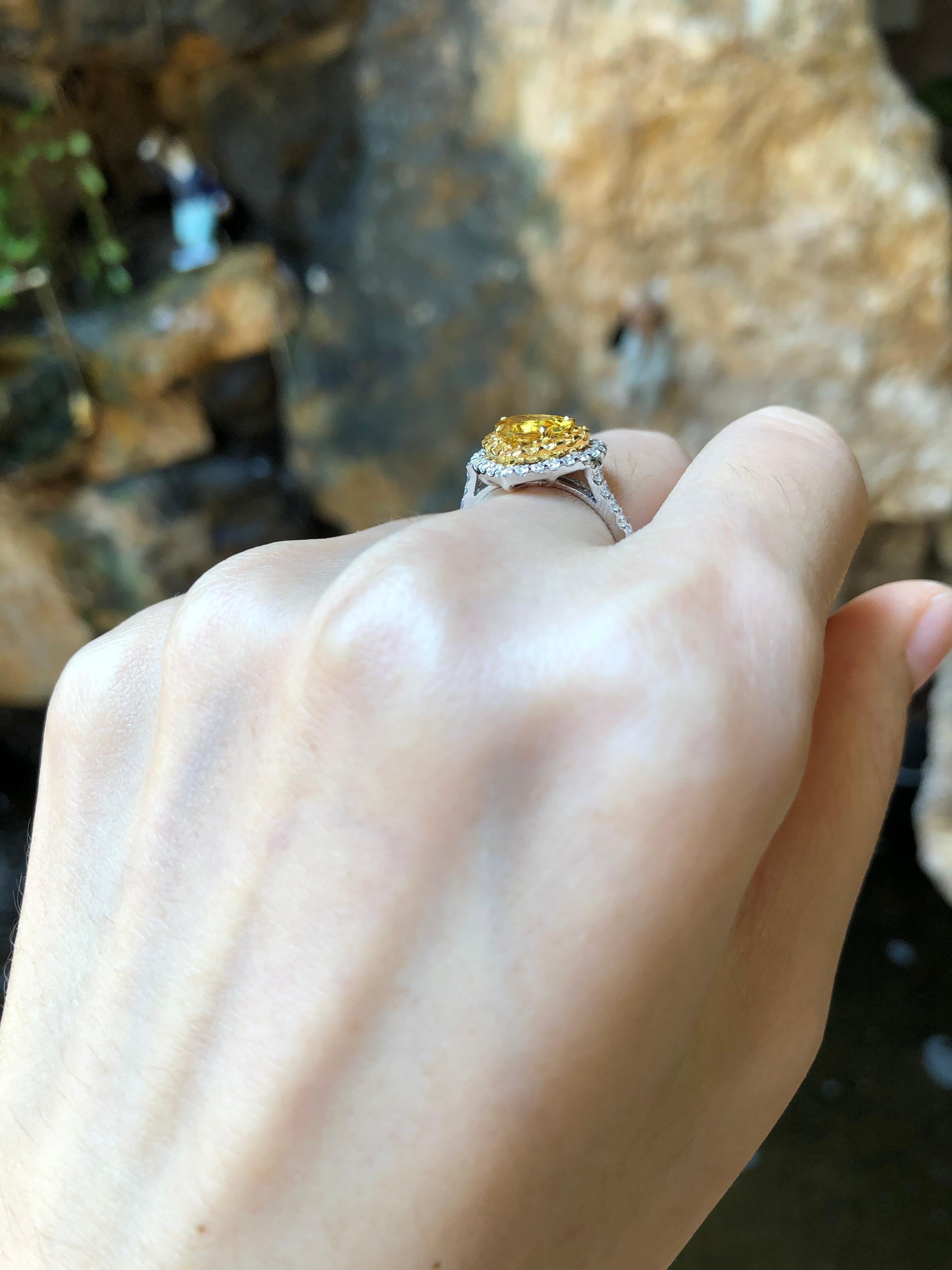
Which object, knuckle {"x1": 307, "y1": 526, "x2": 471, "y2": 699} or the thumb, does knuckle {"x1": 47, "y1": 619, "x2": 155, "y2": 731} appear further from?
the thumb

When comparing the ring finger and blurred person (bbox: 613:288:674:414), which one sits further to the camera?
blurred person (bbox: 613:288:674:414)

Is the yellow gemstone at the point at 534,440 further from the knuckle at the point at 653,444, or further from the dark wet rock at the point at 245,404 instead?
the dark wet rock at the point at 245,404

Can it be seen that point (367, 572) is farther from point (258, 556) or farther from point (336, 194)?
point (336, 194)

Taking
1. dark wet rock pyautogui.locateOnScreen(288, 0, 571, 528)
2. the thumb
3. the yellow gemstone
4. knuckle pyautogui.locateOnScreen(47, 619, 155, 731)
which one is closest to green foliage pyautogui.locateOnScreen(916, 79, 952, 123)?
dark wet rock pyautogui.locateOnScreen(288, 0, 571, 528)

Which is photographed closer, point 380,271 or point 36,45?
point 36,45

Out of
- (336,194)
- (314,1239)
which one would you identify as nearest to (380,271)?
(336,194)

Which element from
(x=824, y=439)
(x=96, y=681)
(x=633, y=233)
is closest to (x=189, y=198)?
(x=633, y=233)
